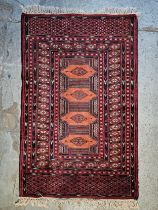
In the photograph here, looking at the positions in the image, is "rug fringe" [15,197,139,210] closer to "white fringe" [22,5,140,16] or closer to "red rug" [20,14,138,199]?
"red rug" [20,14,138,199]

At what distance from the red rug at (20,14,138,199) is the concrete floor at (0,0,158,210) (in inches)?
2.2

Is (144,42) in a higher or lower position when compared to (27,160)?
higher

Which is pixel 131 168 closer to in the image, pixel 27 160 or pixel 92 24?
pixel 27 160

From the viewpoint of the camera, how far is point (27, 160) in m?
1.54

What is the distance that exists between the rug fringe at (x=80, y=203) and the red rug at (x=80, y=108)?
1.7 inches

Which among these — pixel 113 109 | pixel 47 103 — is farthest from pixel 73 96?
pixel 113 109

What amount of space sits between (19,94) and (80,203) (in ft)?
2.99

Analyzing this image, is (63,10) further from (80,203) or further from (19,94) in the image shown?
(80,203)

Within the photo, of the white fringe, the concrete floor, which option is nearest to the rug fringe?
the concrete floor

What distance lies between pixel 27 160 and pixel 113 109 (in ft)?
2.37

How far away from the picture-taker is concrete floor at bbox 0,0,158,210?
1.55 meters

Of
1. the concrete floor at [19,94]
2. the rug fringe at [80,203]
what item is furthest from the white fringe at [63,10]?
the rug fringe at [80,203]

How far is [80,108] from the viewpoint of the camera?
1542 mm

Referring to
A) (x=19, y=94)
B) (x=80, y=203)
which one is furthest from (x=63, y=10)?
(x=80, y=203)
